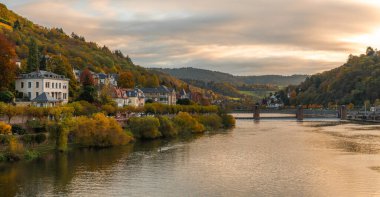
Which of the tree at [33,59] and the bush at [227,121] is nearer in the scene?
the tree at [33,59]

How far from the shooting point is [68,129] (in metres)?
61.4

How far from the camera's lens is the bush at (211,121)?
349 feet

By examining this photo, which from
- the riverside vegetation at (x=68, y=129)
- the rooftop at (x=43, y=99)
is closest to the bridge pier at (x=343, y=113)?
the riverside vegetation at (x=68, y=129)

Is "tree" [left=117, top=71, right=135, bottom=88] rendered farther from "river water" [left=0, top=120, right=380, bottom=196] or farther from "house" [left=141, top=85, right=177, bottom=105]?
"river water" [left=0, top=120, right=380, bottom=196]

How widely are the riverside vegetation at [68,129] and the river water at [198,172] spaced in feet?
7.72

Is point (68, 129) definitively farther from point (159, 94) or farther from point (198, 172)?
point (159, 94)

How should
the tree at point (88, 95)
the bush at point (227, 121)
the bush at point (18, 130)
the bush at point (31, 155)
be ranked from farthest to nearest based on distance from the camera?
1. the bush at point (227, 121)
2. the tree at point (88, 95)
3. the bush at point (18, 130)
4. the bush at point (31, 155)

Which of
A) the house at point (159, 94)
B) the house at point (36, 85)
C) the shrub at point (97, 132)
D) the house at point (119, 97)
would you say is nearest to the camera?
the shrub at point (97, 132)

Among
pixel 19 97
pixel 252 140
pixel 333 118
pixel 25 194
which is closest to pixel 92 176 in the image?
pixel 25 194

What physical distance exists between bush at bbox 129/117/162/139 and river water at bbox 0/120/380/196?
7.31 meters

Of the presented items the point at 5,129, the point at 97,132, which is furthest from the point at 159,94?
the point at 5,129

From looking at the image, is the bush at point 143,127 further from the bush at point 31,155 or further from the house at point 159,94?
the house at point 159,94

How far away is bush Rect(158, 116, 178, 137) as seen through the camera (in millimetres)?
82688

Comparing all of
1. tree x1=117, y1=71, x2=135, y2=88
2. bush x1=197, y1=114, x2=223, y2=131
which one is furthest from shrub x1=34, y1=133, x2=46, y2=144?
tree x1=117, y1=71, x2=135, y2=88
